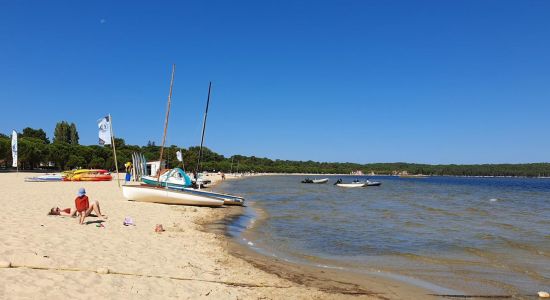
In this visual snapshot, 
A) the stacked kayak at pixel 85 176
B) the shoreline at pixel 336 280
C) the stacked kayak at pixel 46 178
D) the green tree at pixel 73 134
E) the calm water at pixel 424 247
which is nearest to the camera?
the shoreline at pixel 336 280

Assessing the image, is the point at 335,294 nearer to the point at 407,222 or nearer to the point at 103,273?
the point at 103,273

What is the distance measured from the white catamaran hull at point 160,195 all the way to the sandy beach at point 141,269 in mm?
9493

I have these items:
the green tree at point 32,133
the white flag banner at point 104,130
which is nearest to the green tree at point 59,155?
the green tree at point 32,133

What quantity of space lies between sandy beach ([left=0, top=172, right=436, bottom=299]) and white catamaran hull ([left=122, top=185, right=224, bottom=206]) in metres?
9.49

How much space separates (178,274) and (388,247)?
375 inches

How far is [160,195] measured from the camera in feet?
79.9

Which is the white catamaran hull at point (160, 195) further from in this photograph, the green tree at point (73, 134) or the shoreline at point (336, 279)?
the green tree at point (73, 134)

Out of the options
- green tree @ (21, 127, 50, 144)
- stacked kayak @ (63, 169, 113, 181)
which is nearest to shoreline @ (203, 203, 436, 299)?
stacked kayak @ (63, 169, 113, 181)

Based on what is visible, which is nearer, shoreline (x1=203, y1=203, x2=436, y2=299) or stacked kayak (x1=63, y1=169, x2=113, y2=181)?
shoreline (x1=203, y1=203, x2=436, y2=299)

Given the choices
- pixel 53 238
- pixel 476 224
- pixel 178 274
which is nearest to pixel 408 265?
pixel 178 274

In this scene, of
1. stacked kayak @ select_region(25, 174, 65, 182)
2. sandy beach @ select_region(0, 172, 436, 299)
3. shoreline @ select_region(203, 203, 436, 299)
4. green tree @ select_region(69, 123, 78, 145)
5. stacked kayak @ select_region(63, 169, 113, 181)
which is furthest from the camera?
green tree @ select_region(69, 123, 78, 145)

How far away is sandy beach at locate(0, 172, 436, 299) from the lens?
284 inches

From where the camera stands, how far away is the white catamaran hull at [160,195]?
79.3 ft

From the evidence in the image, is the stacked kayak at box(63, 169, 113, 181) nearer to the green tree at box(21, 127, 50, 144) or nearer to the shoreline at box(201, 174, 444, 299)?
the shoreline at box(201, 174, 444, 299)
